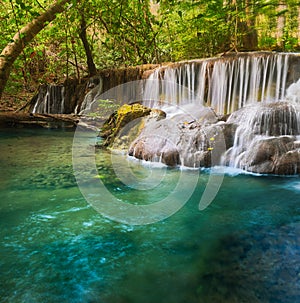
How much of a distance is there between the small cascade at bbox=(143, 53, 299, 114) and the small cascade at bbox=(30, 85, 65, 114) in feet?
19.0

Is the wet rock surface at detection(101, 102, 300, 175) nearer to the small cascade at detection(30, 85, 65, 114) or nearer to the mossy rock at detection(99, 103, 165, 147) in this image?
the mossy rock at detection(99, 103, 165, 147)

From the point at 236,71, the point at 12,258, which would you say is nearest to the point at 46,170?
the point at 12,258

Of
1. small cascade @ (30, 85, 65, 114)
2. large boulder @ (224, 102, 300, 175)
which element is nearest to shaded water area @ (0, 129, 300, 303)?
large boulder @ (224, 102, 300, 175)

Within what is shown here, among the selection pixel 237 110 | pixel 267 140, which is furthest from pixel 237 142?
pixel 237 110

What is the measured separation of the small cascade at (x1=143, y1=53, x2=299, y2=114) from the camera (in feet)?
27.7

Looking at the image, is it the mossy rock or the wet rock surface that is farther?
the mossy rock

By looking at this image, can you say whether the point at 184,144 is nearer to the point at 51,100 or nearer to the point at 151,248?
the point at 151,248

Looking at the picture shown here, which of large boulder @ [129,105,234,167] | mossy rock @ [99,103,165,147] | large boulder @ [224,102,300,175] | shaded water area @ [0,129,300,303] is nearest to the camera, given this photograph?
shaded water area @ [0,129,300,303]

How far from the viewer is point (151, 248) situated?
2.51 m

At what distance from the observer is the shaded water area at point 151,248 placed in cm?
193

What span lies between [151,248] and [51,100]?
13.5 m

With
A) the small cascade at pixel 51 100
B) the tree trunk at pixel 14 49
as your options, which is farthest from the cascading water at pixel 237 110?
the small cascade at pixel 51 100

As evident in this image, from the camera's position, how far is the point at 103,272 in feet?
Result: 7.06

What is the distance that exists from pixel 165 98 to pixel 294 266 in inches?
368
